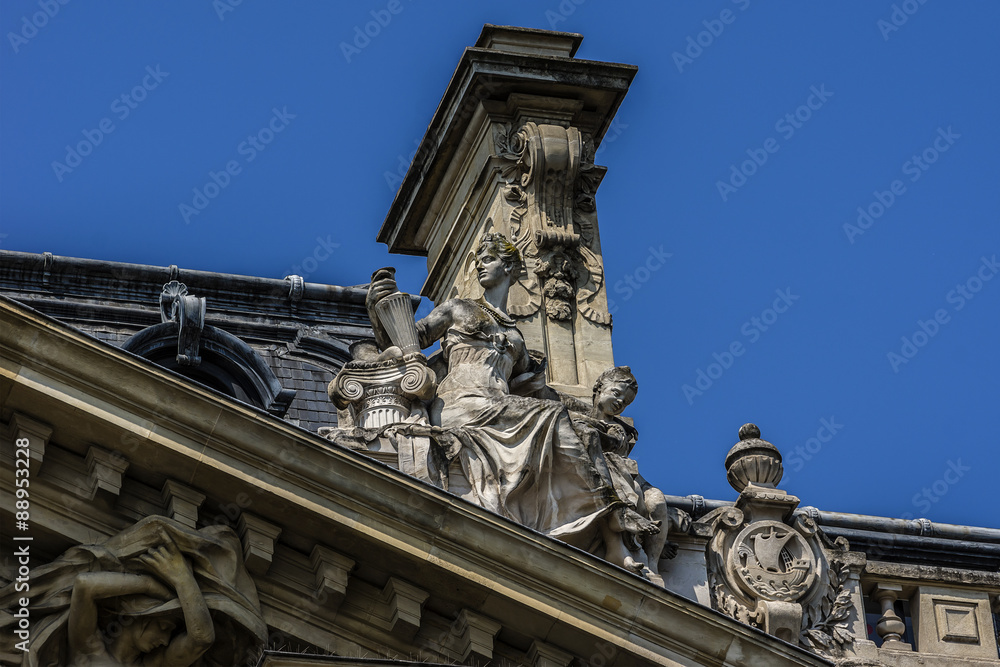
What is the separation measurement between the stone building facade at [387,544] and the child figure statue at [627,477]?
27mm

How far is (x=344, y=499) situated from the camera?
51.2ft

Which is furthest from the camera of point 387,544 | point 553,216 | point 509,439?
point 553,216

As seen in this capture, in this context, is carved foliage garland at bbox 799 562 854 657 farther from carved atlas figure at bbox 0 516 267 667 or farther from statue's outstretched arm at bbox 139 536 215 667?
statue's outstretched arm at bbox 139 536 215 667

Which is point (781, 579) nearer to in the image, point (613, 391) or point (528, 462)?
point (613, 391)

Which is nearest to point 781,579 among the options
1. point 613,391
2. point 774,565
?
point 774,565

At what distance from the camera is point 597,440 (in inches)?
676

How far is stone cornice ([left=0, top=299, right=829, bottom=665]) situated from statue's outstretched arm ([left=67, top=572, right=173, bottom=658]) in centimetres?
86

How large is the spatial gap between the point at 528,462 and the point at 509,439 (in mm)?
242

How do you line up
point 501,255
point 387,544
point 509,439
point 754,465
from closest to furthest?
point 387,544, point 509,439, point 754,465, point 501,255

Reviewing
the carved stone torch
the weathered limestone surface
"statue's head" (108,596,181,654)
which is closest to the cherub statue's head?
the weathered limestone surface

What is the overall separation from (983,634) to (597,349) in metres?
3.96

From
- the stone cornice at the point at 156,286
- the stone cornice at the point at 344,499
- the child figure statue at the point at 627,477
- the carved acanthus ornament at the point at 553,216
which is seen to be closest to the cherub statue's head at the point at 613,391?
the child figure statue at the point at 627,477

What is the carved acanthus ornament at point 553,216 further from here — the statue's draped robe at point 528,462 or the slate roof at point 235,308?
the statue's draped robe at point 528,462

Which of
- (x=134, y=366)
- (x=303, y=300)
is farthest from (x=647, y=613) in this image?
(x=303, y=300)
